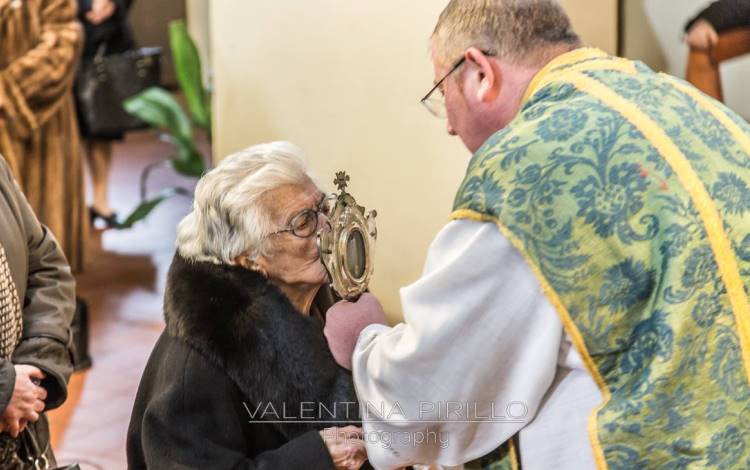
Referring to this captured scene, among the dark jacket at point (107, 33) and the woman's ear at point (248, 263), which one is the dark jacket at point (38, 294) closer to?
the woman's ear at point (248, 263)

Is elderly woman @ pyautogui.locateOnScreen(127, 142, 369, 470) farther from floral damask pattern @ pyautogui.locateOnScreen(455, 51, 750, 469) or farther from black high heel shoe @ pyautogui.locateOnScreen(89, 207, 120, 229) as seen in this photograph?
black high heel shoe @ pyautogui.locateOnScreen(89, 207, 120, 229)

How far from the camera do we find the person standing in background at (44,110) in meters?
5.41

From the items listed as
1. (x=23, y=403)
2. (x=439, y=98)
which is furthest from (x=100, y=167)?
(x=439, y=98)

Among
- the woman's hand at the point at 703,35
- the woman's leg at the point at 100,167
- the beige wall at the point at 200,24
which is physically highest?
the woman's hand at the point at 703,35

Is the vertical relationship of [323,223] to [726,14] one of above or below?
below

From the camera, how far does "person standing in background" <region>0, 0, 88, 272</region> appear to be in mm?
5406

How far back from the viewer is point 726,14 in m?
3.86

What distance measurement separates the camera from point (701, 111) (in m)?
1.91

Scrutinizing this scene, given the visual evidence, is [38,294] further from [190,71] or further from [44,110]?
[190,71]

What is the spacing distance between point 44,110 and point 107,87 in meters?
1.02

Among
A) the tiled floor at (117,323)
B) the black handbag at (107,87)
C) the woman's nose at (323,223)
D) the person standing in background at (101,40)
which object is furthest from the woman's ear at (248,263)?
the person standing in background at (101,40)

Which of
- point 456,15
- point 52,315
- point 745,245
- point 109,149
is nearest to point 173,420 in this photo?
point 52,315

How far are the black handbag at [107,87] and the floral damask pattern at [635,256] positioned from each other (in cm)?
511

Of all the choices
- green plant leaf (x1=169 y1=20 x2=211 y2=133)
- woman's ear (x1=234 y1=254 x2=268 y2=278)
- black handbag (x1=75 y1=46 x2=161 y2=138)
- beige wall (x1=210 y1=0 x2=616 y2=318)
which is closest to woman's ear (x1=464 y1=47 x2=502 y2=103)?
woman's ear (x1=234 y1=254 x2=268 y2=278)
